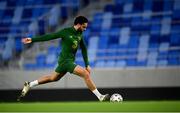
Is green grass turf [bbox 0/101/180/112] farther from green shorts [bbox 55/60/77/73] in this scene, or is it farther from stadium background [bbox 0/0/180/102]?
stadium background [bbox 0/0/180/102]

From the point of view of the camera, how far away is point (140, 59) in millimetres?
13273

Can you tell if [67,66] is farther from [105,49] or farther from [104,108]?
[105,49]

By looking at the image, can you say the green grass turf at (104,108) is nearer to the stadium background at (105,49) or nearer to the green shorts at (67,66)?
the green shorts at (67,66)

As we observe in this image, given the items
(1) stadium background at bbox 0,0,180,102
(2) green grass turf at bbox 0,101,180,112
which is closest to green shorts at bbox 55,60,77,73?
(2) green grass turf at bbox 0,101,180,112

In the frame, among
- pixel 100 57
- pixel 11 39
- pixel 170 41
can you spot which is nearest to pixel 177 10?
pixel 170 41

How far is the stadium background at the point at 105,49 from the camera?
12820mm

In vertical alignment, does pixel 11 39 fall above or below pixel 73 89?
above

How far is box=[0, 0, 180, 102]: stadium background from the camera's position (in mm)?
12820

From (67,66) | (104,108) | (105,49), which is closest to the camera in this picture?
(104,108)

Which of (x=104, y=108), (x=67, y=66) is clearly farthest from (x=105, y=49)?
(x=104, y=108)

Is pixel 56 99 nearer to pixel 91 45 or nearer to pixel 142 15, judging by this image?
pixel 91 45

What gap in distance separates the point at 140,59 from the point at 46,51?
253 cm

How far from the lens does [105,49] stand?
13797mm

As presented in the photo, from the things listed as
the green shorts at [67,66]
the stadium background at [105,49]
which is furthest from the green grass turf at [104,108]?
the stadium background at [105,49]
